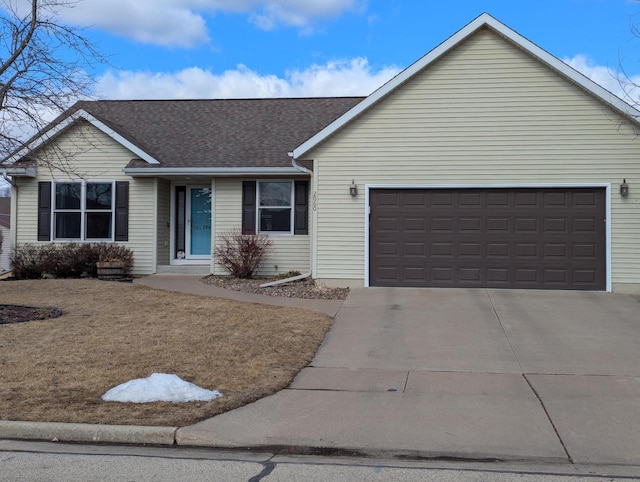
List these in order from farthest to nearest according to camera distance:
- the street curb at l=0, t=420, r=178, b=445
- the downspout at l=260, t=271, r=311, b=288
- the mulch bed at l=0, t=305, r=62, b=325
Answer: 1. the downspout at l=260, t=271, r=311, b=288
2. the mulch bed at l=0, t=305, r=62, b=325
3. the street curb at l=0, t=420, r=178, b=445

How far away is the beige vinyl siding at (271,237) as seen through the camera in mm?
15906

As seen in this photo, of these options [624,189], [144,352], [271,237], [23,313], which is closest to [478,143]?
[624,189]

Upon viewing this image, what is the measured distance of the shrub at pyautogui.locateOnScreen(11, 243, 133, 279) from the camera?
15.6 m

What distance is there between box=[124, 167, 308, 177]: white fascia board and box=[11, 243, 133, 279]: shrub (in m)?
2.16

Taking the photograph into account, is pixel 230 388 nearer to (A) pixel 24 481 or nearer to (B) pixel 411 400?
(B) pixel 411 400

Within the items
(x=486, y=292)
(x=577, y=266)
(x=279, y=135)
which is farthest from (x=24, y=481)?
(x=279, y=135)

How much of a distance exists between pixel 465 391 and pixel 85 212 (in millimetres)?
12864

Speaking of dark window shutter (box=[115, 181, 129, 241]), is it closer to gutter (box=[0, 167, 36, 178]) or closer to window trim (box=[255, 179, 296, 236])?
gutter (box=[0, 167, 36, 178])

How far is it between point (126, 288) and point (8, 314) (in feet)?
10.3

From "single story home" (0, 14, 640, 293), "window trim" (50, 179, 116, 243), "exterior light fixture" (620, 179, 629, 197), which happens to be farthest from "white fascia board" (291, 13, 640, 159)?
"window trim" (50, 179, 116, 243)

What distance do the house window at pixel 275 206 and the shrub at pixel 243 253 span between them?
1.72 ft

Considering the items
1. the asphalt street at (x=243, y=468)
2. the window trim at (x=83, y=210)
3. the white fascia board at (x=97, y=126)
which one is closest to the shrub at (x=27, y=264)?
the window trim at (x=83, y=210)

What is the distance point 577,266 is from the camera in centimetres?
1289

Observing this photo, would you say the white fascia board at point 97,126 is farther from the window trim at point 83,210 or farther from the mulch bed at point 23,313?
the mulch bed at point 23,313
